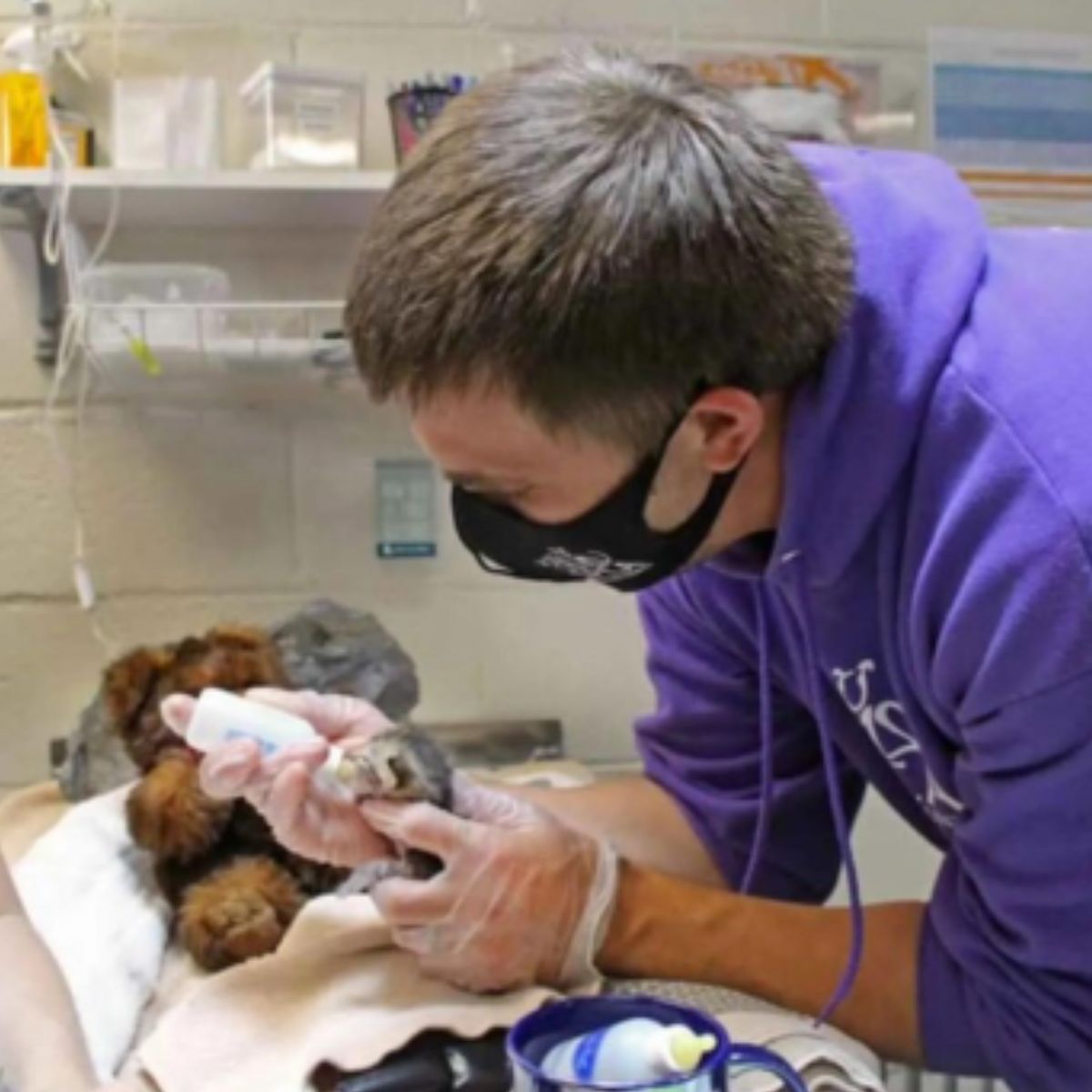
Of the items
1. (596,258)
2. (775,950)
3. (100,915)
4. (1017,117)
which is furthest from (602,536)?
(1017,117)

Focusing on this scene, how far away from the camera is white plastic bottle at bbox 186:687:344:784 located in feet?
3.48

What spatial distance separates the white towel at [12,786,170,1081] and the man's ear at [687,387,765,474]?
56 centimetres

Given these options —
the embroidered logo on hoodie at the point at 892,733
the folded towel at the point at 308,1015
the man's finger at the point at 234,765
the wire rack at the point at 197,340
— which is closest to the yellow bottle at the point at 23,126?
the wire rack at the point at 197,340

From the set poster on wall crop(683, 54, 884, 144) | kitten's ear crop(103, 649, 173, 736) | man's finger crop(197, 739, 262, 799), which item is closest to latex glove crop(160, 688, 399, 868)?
man's finger crop(197, 739, 262, 799)

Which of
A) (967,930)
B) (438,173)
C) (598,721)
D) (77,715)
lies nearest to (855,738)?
(967,930)

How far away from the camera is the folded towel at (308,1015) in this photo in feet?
3.04

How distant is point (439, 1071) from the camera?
90 centimetres

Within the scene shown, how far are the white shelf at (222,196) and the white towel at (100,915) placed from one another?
620 millimetres

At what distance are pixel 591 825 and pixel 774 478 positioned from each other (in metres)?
0.40

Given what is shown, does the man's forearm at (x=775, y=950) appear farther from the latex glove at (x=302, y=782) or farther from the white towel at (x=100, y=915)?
the white towel at (x=100, y=915)

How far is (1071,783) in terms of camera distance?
89 centimetres

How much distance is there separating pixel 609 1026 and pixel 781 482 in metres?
0.36

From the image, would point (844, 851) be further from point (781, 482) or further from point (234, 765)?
point (234, 765)

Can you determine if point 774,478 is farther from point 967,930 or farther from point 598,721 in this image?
point 598,721
